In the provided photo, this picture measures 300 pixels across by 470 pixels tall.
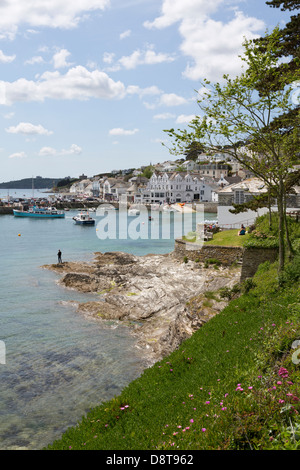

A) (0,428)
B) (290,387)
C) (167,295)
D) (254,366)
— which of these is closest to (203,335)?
(254,366)

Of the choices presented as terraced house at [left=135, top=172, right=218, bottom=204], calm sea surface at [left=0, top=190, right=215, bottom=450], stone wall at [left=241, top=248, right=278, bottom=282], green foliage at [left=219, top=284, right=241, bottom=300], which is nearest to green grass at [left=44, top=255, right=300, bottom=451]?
calm sea surface at [left=0, top=190, right=215, bottom=450]

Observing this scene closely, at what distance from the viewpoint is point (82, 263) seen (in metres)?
41.4

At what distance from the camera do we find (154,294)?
26.1m

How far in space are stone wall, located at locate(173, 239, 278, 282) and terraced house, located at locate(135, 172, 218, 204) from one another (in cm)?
10132

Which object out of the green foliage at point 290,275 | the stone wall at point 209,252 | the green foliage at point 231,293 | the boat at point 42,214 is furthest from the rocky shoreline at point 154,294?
the boat at point 42,214

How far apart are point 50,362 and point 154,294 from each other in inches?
425

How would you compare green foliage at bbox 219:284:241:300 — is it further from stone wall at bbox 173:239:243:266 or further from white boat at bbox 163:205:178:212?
white boat at bbox 163:205:178:212

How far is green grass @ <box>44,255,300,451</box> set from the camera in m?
5.66

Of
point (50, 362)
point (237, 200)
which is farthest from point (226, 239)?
point (50, 362)

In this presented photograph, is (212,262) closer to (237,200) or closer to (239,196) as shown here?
(237,200)
